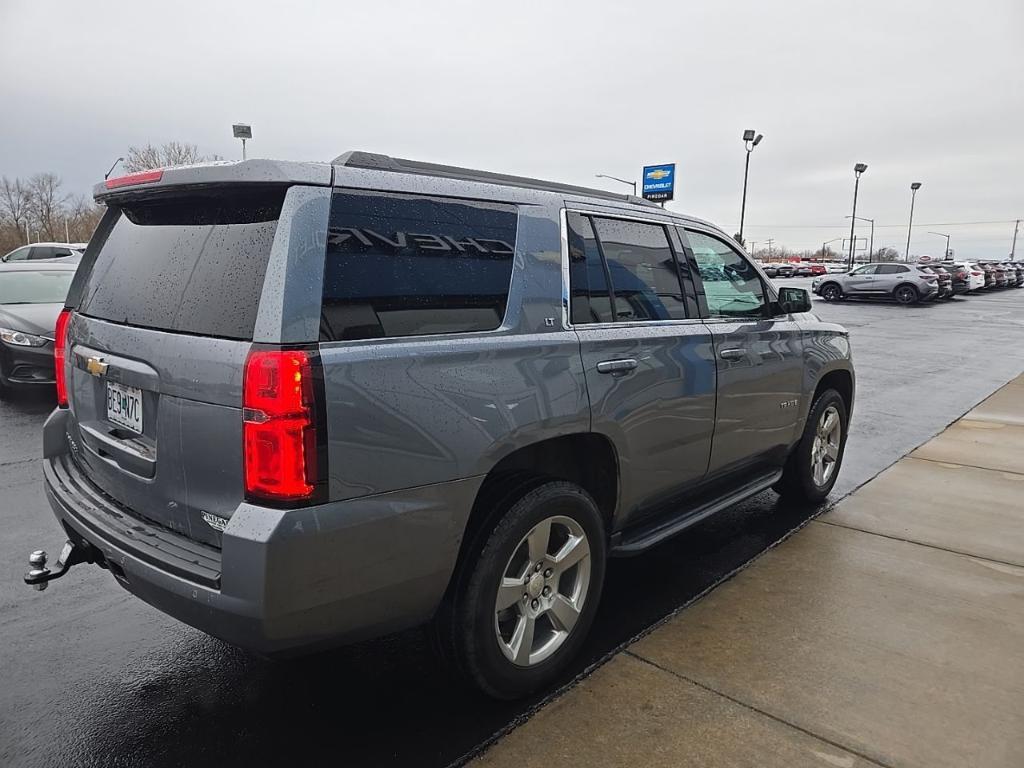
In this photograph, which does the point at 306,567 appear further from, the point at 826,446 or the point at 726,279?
the point at 826,446

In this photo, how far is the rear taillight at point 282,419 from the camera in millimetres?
2029

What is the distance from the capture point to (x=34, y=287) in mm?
8852

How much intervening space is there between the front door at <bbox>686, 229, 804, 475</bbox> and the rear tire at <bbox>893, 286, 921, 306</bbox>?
90.8 feet

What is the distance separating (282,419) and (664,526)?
2.11m

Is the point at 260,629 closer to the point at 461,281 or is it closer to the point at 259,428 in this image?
the point at 259,428

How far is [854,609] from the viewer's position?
3.50m

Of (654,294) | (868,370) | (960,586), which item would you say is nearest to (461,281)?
(654,294)

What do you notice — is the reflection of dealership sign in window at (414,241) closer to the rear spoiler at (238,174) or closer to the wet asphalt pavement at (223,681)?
the rear spoiler at (238,174)

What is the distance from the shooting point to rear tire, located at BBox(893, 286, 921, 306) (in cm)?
2820

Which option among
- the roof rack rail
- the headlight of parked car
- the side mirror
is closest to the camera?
the roof rack rail

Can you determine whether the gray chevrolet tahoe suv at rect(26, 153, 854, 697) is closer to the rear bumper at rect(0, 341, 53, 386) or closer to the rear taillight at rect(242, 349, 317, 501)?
the rear taillight at rect(242, 349, 317, 501)

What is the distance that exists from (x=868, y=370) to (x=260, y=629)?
11466mm

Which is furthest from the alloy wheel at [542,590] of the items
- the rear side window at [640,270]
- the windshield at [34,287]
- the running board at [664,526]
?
the windshield at [34,287]

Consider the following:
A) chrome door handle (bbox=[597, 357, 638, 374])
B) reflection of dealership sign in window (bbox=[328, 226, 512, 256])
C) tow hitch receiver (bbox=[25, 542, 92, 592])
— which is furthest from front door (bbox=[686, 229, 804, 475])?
tow hitch receiver (bbox=[25, 542, 92, 592])
